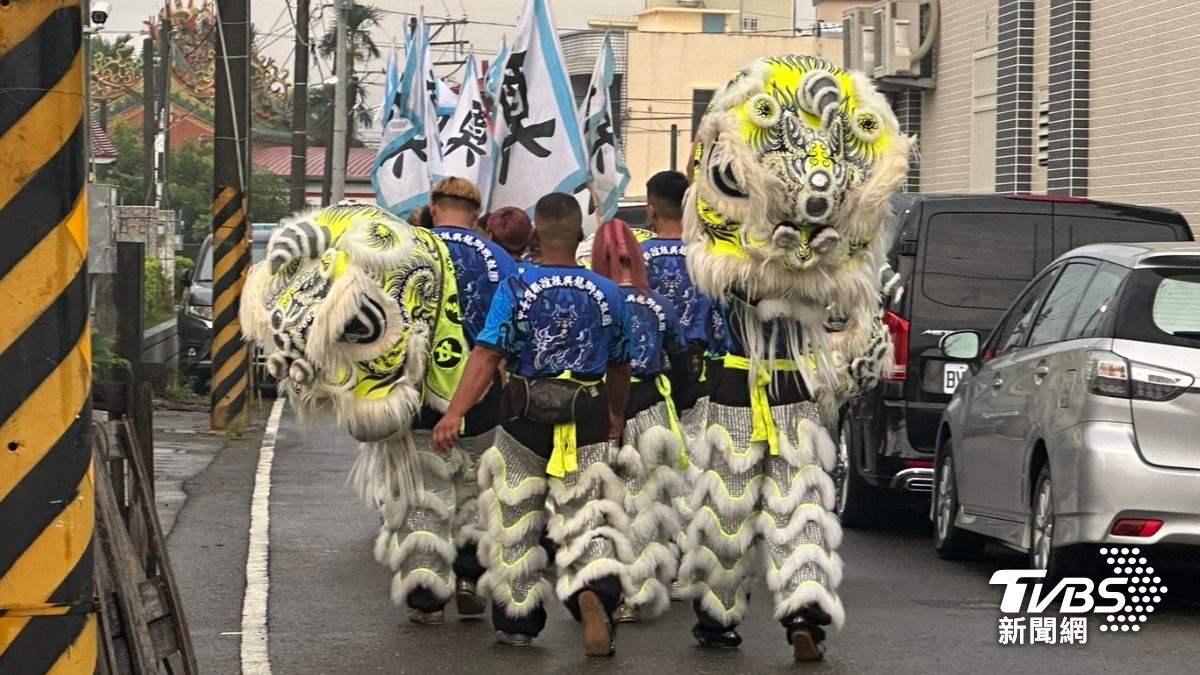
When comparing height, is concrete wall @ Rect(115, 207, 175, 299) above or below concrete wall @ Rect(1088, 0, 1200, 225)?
below

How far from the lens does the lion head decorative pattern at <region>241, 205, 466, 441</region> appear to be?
31.8 feet

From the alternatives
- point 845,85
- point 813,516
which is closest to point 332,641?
point 813,516

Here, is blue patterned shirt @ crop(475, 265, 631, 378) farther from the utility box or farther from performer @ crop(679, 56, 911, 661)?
the utility box

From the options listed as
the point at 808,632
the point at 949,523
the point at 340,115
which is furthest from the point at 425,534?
the point at 340,115

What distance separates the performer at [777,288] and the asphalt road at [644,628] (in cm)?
36

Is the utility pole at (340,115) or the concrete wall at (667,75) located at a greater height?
the concrete wall at (667,75)

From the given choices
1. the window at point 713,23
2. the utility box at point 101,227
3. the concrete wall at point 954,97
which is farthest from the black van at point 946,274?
the window at point 713,23

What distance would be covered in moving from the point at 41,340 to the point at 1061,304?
6.74 m

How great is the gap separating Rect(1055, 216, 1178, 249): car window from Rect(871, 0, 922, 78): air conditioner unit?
48.1 feet

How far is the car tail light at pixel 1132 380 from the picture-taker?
9.48m

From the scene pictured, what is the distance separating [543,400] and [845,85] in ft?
5.86

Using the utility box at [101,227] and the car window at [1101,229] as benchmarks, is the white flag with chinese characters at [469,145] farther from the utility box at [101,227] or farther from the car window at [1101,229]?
the car window at [1101,229]

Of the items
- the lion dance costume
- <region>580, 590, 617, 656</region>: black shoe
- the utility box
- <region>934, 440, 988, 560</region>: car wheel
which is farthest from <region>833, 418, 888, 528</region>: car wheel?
the utility box

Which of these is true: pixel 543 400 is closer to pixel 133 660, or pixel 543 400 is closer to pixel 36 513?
pixel 133 660
